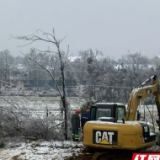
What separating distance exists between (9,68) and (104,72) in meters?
13.1

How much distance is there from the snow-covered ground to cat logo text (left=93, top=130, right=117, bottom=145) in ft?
4.04

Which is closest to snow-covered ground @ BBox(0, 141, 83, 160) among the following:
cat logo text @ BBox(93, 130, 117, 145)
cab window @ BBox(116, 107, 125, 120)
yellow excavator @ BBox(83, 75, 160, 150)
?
yellow excavator @ BBox(83, 75, 160, 150)

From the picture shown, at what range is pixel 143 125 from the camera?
29.5 ft

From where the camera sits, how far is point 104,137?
28.8ft

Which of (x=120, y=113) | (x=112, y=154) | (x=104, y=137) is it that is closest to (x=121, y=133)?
(x=104, y=137)

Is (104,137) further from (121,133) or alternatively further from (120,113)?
(120,113)

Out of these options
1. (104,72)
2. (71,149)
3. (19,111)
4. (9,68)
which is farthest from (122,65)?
(71,149)

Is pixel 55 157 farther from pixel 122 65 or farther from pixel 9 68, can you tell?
pixel 9 68

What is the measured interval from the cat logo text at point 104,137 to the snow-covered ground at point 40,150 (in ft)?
4.04

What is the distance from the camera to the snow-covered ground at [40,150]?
955cm

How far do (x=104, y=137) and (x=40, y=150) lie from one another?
266cm

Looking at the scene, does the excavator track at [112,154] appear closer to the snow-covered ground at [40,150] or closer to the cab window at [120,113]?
the snow-covered ground at [40,150]

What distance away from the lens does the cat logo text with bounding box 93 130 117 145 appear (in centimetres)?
861

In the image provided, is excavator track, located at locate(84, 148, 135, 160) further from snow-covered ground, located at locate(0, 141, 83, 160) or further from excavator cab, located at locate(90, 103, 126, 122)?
excavator cab, located at locate(90, 103, 126, 122)
